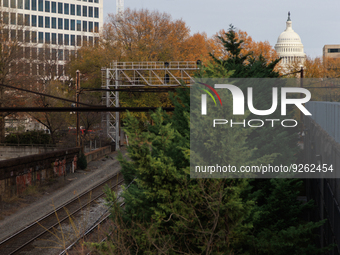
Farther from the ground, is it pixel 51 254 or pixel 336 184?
pixel 336 184

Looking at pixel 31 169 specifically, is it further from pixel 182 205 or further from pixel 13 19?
pixel 13 19

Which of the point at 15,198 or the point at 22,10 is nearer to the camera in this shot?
the point at 15,198

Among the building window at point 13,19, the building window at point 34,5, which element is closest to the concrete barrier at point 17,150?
the building window at point 13,19

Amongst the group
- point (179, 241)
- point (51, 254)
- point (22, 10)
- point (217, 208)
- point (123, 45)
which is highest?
point (22, 10)

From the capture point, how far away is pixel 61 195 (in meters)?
26.3

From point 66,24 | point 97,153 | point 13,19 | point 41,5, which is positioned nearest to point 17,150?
point 97,153

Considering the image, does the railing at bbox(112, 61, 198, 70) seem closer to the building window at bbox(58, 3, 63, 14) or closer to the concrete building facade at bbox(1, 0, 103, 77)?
the concrete building facade at bbox(1, 0, 103, 77)

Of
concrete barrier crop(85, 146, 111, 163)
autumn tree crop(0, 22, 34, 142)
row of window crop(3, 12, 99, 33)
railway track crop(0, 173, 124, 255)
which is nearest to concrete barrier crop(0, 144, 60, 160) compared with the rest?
autumn tree crop(0, 22, 34, 142)

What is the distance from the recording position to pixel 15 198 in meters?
24.7

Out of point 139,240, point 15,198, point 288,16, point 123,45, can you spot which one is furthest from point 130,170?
point 288,16

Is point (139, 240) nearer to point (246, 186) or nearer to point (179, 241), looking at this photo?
point (179, 241)

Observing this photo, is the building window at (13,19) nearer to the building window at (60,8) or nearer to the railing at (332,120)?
the railing at (332,120)

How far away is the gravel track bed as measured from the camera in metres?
20.1

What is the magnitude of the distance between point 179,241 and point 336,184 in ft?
12.5
